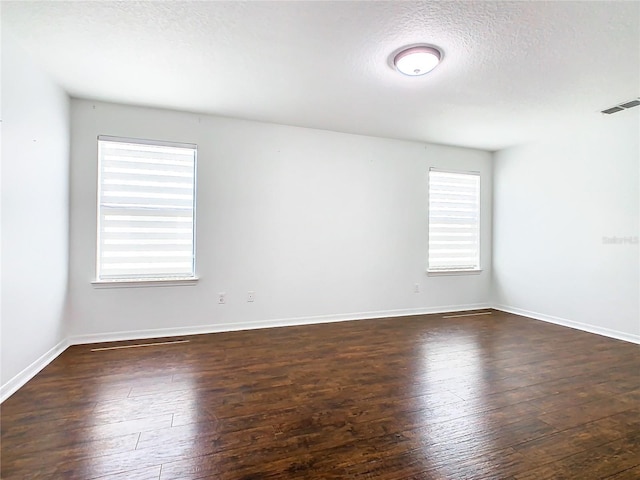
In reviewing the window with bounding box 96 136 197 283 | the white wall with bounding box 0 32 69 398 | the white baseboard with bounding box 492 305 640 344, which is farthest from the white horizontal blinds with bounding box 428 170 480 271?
the white wall with bounding box 0 32 69 398

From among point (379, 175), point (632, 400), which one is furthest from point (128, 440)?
point (379, 175)

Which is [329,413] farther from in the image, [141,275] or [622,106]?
[622,106]

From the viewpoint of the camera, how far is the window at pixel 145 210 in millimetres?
3523

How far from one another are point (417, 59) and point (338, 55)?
61 centimetres

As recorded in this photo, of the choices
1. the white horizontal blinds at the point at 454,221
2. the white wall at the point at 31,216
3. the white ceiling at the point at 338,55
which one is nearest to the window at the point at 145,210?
the white wall at the point at 31,216

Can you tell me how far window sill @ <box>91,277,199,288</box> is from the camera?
11.4ft

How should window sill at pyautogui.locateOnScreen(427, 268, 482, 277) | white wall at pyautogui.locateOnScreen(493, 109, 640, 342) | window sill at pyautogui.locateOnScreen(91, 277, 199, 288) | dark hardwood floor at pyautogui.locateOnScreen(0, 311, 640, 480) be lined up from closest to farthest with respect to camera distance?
1. dark hardwood floor at pyautogui.locateOnScreen(0, 311, 640, 480)
2. window sill at pyautogui.locateOnScreen(91, 277, 199, 288)
3. white wall at pyautogui.locateOnScreen(493, 109, 640, 342)
4. window sill at pyautogui.locateOnScreen(427, 268, 482, 277)

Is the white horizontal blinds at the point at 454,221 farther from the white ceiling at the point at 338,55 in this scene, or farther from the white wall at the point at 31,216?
the white wall at the point at 31,216

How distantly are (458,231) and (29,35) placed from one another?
17.8 ft

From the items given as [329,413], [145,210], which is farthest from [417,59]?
[145,210]

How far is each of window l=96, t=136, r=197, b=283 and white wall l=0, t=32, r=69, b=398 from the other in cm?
35

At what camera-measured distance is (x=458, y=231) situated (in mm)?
5215

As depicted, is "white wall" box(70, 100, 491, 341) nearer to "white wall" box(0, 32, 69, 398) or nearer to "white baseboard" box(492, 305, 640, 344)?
"white wall" box(0, 32, 69, 398)

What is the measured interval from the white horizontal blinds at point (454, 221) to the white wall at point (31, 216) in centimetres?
469
